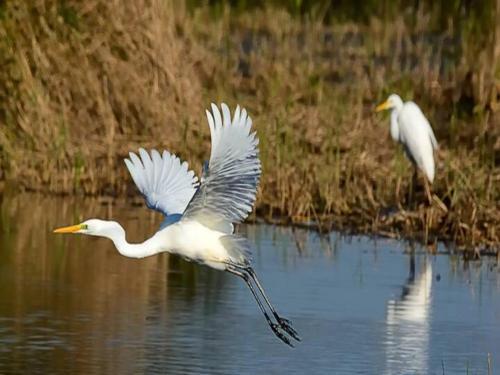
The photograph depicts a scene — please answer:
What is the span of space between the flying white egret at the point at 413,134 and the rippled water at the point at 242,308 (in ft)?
3.91

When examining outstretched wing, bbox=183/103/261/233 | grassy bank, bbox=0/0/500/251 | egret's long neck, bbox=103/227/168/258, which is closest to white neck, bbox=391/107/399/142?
grassy bank, bbox=0/0/500/251

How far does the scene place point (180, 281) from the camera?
10156 mm

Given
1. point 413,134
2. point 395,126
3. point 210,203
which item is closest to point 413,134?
point 413,134

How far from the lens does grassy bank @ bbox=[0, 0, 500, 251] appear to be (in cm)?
1216

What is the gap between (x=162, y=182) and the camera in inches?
344

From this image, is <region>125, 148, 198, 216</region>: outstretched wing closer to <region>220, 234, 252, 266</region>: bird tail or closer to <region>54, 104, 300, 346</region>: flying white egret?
<region>54, 104, 300, 346</region>: flying white egret

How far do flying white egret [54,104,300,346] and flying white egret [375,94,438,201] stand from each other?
3572 mm

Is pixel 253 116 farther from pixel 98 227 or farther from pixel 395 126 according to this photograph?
pixel 98 227

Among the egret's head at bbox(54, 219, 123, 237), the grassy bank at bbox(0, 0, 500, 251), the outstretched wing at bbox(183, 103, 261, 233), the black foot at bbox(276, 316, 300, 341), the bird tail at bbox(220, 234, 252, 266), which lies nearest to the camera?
the outstretched wing at bbox(183, 103, 261, 233)

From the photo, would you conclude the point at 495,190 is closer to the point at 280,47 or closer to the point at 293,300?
the point at 293,300

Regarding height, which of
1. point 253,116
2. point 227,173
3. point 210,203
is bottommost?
point 210,203

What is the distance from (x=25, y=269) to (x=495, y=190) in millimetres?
3717

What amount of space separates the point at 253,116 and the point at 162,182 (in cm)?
559

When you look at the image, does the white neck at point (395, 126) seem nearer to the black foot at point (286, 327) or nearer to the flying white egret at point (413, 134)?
the flying white egret at point (413, 134)
